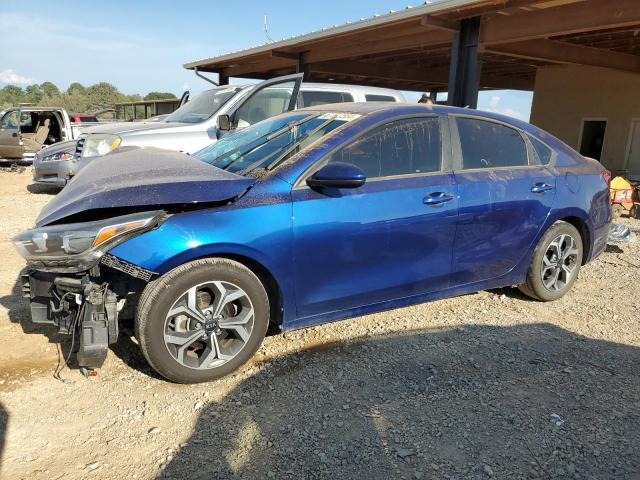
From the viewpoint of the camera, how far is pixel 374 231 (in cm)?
326

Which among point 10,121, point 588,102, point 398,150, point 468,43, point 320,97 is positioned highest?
point 468,43

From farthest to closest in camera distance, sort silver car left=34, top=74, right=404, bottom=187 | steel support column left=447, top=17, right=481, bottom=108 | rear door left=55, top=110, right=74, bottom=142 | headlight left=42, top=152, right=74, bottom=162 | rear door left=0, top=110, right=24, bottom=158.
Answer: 1. rear door left=55, top=110, right=74, bottom=142
2. rear door left=0, top=110, right=24, bottom=158
3. steel support column left=447, top=17, right=481, bottom=108
4. headlight left=42, top=152, right=74, bottom=162
5. silver car left=34, top=74, right=404, bottom=187

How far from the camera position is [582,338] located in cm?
380

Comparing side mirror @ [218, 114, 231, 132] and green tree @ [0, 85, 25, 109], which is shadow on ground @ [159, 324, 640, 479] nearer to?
side mirror @ [218, 114, 231, 132]

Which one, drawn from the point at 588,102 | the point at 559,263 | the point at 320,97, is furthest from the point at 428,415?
the point at 588,102

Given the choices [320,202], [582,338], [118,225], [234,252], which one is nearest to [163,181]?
[118,225]

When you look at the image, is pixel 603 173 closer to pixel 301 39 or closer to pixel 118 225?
pixel 118 225

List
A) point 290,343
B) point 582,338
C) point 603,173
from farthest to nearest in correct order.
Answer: point 603,173, point 582,338, point 290,343

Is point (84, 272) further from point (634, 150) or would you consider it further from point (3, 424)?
point (634, 150)

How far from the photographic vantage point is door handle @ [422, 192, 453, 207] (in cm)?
348

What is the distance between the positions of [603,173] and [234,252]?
12.1 ft

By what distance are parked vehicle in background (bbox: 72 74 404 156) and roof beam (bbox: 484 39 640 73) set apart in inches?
143

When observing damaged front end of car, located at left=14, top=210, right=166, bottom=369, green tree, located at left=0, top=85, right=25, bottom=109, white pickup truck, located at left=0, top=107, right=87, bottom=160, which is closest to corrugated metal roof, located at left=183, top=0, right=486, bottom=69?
white pickup truck, located at left=0, top=107, right=87, bottom=160

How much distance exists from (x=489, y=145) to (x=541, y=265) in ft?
3.84
